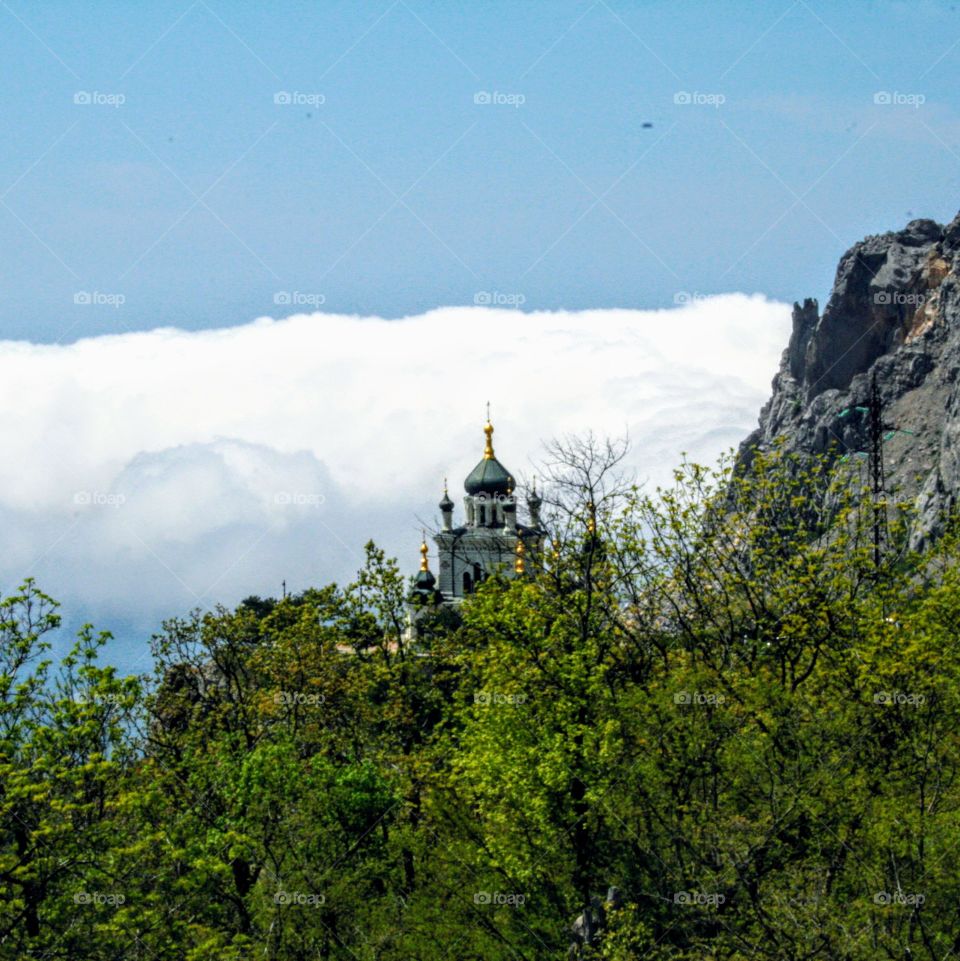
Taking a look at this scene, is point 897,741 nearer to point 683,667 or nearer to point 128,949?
point 683,667

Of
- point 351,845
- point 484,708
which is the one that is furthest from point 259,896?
point 484,708

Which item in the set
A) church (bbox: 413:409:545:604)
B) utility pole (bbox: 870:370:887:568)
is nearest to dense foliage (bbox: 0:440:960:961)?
utility pole (bbox: 870:370:887:568)

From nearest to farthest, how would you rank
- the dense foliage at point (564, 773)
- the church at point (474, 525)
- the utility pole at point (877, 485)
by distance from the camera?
the dense foliage at point (564, 773)
the utility pole at point (877, 485)
the church at point (474, 525)

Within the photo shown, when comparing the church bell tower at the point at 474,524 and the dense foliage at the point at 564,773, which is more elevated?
the church bell tower at the point at 474,524

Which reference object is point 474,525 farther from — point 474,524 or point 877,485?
point 877,485

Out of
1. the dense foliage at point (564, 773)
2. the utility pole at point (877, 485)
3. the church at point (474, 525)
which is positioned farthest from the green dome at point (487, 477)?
the dense foliage at point (564, 773)

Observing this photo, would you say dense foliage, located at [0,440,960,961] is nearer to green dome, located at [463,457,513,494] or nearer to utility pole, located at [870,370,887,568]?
utility pole, located at [870,370,887,568]

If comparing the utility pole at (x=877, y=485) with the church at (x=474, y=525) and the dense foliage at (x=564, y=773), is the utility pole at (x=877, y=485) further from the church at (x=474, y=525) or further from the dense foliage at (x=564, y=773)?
the church at (x=474, y=525)

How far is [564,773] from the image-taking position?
107 feet

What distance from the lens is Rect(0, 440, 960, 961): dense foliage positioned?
26.2 metres

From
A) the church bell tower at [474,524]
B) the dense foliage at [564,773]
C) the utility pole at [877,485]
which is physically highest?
the church bell tower at [474,524]

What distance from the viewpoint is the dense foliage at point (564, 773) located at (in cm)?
2619

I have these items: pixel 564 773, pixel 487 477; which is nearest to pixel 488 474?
pixel 487 477

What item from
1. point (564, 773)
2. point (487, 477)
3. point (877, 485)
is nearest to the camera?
point (564, 773)
